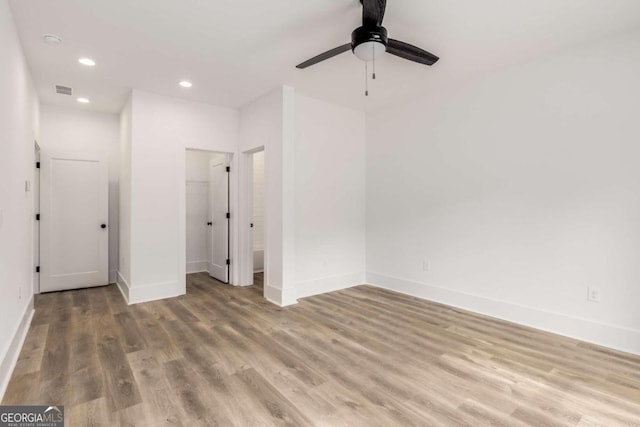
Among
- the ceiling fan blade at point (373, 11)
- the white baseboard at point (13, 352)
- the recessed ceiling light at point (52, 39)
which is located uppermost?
the recessed ceiling light at point (52, 39)

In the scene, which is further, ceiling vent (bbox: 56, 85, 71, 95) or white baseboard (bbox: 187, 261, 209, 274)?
white baseboard (bbox: 187, 261, 209, 274)

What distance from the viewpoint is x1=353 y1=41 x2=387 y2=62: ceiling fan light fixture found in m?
2.45

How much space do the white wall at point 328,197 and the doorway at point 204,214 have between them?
1650mm

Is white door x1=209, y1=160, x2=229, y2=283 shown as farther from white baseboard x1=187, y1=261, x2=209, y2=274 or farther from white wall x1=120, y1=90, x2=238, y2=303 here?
white wall x1=120, y1=90, x2=238, y2=303

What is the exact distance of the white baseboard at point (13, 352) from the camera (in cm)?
218

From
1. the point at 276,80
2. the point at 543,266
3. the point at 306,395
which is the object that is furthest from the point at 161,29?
the point at 543,266

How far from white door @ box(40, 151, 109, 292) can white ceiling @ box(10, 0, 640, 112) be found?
47.8 inches

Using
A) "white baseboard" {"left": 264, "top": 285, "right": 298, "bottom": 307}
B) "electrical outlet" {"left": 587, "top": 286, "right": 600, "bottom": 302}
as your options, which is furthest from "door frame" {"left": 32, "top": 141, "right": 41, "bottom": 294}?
"electrical outlet" {"left": 587, "top": 286, "right": 600, "bottom": 302}

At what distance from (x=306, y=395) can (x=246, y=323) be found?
1.49m

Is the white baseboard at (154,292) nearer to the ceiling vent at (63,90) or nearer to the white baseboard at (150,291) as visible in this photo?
the white baseboard at (150,291)

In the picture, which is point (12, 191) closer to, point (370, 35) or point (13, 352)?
point (13, 352)

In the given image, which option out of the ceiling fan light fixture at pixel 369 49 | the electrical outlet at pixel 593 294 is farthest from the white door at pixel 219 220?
the electrical outlet at pixel 593 294

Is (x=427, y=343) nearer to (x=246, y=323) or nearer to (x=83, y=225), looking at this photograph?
(x=246, y=323)

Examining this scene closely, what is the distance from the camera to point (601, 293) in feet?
9.77
